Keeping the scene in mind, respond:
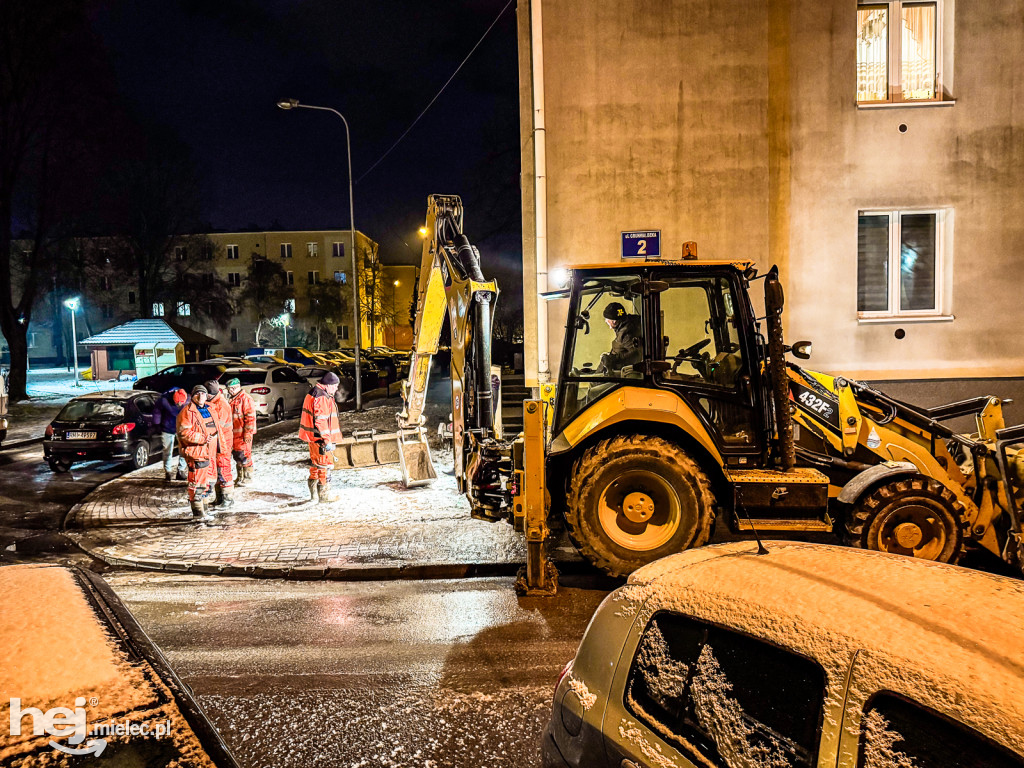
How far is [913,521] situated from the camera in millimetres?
5594

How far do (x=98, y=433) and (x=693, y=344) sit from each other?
11.2 m

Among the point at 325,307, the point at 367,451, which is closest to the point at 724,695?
the point at 367,451

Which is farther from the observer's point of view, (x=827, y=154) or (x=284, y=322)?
(x=284, y=322)

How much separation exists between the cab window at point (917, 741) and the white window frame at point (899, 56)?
11.4 metres

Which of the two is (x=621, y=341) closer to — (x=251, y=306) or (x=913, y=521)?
(x=913, y=521)

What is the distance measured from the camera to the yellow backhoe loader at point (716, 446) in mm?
5621

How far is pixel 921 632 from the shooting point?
180cm

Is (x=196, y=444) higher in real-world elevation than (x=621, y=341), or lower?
lower

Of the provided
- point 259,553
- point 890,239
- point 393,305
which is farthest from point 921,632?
point 393,305

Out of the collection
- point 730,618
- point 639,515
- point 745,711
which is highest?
point 730,618

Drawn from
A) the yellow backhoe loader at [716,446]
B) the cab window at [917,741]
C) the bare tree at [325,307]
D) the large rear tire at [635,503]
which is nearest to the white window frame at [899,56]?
the yellow backhoe loader at [716,446]

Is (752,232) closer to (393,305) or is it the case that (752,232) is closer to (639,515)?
(639,515)

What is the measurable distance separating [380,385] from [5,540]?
2250cm

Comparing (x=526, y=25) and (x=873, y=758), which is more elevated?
(x=526, y=25)
